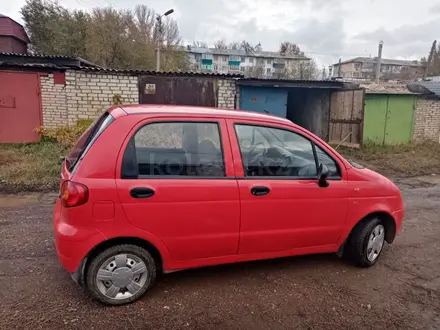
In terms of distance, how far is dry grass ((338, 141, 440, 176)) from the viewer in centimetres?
877

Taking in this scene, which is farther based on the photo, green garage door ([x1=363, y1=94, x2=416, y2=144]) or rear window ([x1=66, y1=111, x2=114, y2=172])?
green garage door ([x1=363, y1=94, x2=416, y2=144])

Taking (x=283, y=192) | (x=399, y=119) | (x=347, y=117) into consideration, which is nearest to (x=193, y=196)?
(x=283, y=192)

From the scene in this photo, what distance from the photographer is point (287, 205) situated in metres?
2.77

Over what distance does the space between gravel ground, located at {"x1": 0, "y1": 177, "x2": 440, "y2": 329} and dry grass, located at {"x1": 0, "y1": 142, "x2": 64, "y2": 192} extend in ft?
8.41

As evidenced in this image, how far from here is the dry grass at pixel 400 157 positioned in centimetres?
877

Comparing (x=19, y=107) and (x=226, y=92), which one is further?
(x=226, y=92)

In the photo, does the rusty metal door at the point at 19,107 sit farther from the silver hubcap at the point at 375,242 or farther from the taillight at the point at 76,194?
the silver hubcap at the point at 375,242

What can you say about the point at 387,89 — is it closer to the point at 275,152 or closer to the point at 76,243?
the point at 275,152

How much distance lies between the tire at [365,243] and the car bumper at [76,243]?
2444 millimetres

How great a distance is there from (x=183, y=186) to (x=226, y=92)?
8.56 metres

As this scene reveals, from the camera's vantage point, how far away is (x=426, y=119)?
12.3 m

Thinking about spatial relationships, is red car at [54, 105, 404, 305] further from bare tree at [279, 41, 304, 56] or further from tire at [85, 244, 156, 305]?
bare tree at [279, 41, 304, 56]

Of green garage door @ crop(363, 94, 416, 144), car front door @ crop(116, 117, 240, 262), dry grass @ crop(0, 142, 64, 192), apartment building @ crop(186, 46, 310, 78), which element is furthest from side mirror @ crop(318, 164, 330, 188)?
apartment building @ crop(186, 46, 310, 78)

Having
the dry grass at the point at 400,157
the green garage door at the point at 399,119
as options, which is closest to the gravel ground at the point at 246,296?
the dry grass at the point at 400,157
